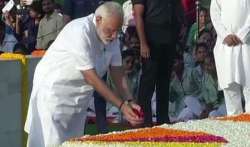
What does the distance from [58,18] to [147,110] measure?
2337mm

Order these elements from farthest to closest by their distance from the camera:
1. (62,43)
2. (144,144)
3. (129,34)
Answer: (129,34)
(62,43)
(144,144)

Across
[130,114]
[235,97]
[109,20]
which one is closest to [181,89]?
[235,97]

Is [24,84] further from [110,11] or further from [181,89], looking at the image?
[110,11]

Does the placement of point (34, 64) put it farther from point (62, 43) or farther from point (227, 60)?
point (62, 43)

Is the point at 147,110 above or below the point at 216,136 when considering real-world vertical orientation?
below

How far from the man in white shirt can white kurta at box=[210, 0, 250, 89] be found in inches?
100.0

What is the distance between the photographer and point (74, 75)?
6.33 meters

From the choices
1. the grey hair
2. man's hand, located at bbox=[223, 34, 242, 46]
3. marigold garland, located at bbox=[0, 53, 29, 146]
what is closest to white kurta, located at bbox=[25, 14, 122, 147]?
the grey hair

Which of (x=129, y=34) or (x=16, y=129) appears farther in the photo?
(x=129, y=34)

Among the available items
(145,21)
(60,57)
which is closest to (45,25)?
(145,21)

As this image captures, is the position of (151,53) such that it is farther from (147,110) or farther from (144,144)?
(144,144)

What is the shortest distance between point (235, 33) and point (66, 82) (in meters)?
2.80

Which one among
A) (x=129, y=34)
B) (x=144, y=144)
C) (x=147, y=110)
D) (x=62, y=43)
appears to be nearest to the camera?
(x=144, y=144)

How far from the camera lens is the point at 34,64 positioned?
28.7ft
